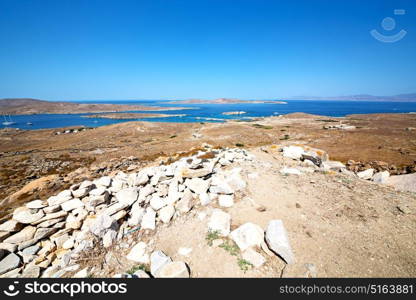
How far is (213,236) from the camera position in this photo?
452 centimetres

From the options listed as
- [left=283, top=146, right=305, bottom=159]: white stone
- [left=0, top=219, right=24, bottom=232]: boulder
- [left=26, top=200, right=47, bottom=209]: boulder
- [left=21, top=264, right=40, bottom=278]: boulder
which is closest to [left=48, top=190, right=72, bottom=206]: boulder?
[left=26, top=200, right=47, bottom=209]: boulder

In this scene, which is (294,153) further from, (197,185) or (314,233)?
(197,185)

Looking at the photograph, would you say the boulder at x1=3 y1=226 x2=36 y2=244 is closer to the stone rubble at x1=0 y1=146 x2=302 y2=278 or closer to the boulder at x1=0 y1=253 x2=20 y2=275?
the stone rubble at x1=0 y1=146 x2=302 y2=278

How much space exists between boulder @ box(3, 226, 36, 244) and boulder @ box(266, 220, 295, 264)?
7.39 metres

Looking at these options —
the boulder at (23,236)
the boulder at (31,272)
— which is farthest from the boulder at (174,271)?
the boulder at (23,236)

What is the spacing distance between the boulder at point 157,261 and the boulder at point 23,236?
14.9ft

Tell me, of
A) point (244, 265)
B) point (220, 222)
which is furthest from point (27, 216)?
point (244, 265)

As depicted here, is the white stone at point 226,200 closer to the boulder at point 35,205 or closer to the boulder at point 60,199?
the boulder at point 60,199

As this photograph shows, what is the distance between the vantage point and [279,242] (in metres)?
3.92

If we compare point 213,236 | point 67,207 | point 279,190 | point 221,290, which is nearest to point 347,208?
point 279,190

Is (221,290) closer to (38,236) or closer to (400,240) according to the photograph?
(400,240)

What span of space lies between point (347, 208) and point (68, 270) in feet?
26.8

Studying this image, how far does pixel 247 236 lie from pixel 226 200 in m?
1.68

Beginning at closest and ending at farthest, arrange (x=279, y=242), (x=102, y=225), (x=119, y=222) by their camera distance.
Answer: (x=279, y=242) → (x=102, y=225) → (x=119, y=222)
